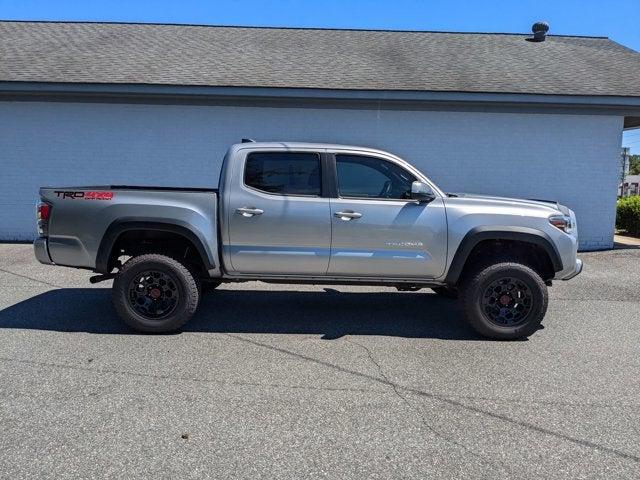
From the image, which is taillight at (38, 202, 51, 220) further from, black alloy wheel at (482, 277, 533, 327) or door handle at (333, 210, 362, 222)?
black alloy wheel at (482, 277, 533, 327)

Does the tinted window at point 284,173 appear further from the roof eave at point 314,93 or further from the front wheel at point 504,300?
the roof eave at point 314,93

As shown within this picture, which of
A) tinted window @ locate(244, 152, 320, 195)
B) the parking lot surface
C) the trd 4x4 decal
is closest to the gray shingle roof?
tinted window @ locate(244, 152, 320, 195)

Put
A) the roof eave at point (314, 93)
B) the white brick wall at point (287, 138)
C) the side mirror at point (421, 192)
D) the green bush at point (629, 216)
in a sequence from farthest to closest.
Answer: the green bush at point (629, 216)
the white brick wall at point (287, 138)
the roof eave at point (314, 93)
the side mirror at point (421, 192)

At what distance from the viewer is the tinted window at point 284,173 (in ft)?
17.3

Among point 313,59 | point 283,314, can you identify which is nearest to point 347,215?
point 283,314

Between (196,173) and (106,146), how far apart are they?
196 cm

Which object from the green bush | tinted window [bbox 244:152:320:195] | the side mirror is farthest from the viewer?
the green bush

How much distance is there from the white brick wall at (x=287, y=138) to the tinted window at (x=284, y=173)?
5415 millimetres

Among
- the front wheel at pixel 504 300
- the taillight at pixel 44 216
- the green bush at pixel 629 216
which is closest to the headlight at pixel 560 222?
the front wheel at pixel 504 300

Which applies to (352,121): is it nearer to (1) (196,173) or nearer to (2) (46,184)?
(1) (196,173)

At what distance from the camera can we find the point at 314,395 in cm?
384

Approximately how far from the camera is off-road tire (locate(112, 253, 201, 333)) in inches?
203

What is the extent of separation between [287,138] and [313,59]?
2547 mm

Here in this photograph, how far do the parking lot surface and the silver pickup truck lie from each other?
42cm
